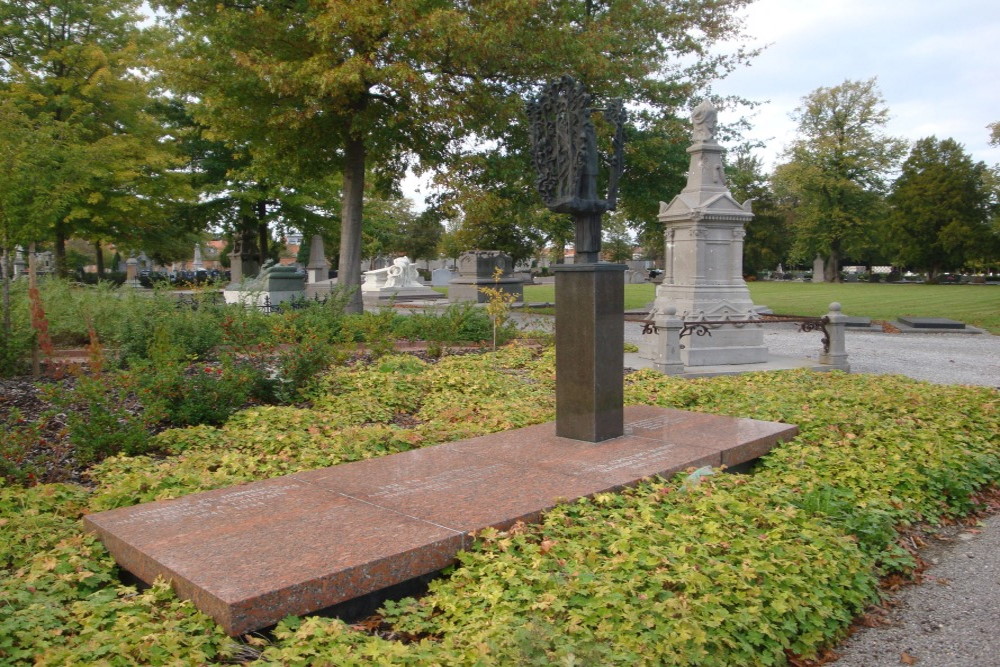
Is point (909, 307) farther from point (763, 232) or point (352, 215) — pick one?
point (763, 232)

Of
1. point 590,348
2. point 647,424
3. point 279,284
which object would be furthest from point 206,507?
point 279,284

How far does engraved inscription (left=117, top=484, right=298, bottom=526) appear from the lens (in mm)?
3961

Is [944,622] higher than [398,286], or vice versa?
[398,286]

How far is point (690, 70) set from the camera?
79.4 feet

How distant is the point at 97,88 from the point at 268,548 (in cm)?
2673

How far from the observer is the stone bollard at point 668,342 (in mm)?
10859

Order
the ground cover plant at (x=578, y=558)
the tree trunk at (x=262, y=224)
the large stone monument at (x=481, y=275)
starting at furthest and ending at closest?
1. the tree trunk at (x=262, y=224)
2. the large stone monument at (x=481, y=275)
3. the ground cover plant at (x=578, y=558)

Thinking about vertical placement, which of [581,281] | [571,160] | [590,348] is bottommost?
[590,348]

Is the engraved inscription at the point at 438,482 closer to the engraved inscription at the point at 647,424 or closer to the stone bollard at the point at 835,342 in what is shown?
the engraved inscription at the point at 647,424

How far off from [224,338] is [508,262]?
22683 millimetres

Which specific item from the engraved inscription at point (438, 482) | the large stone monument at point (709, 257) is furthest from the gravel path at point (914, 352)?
the engraved inscription at point (438, 482)

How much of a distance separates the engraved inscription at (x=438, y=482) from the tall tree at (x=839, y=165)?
5987 cm

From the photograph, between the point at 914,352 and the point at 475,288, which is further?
the point at 475,288

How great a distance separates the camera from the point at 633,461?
516 cm
